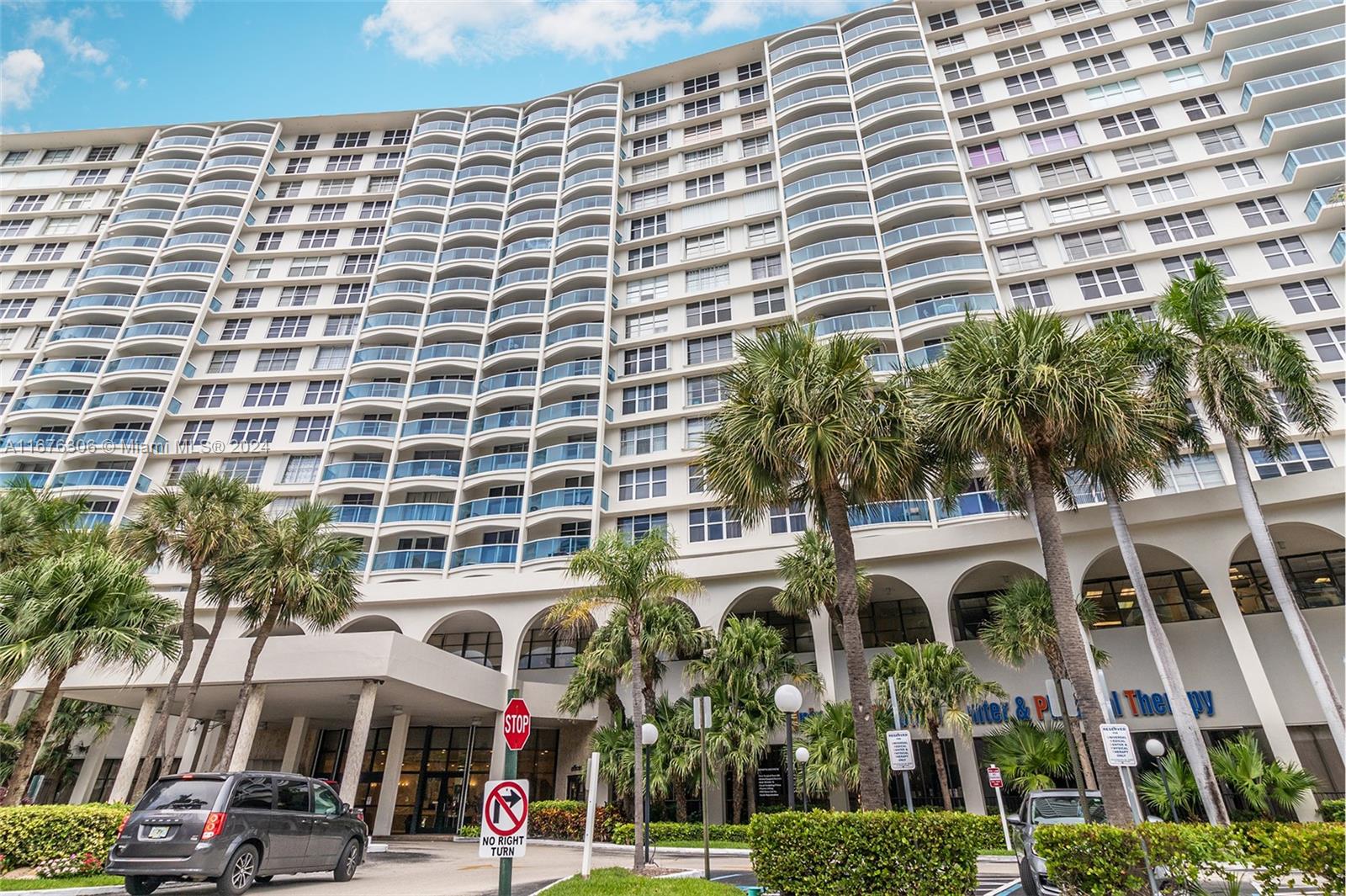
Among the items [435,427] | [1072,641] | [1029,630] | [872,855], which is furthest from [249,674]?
[1029,630]

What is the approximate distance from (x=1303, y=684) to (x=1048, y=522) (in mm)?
17984

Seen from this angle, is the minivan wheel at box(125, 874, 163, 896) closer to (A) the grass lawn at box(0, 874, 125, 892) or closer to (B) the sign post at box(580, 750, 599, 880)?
(A) the grass lawn at box(0, 874, 125, 892)

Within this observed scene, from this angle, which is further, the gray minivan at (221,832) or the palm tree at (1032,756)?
the palm tree at (1032,756)

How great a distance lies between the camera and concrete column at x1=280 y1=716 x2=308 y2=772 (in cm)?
3128

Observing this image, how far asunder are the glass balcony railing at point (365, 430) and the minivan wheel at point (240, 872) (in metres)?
30.8

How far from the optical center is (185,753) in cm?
3459

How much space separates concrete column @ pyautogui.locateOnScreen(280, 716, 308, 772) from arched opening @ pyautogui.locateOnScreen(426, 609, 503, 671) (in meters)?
6.54

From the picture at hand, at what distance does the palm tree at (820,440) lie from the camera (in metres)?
15.0

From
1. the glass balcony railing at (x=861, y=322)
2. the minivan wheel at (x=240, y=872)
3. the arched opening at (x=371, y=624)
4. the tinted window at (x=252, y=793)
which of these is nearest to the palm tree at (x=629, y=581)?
the tinted window at (x=252, y=793)

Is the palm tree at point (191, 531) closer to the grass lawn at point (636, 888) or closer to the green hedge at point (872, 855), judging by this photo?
the grass lawn at point (636, 888)

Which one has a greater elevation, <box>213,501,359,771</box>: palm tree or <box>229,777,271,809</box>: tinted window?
<box>213,501,359,771</box>: palm tree

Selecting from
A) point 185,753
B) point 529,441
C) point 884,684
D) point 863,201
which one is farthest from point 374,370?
point 884,684

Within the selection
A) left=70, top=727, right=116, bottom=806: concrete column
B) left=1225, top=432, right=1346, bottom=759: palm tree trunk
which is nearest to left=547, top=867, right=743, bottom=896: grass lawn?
left=1225, top=432, right=1346, bottom=759: palm tree trunk

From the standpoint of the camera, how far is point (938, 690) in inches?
895
